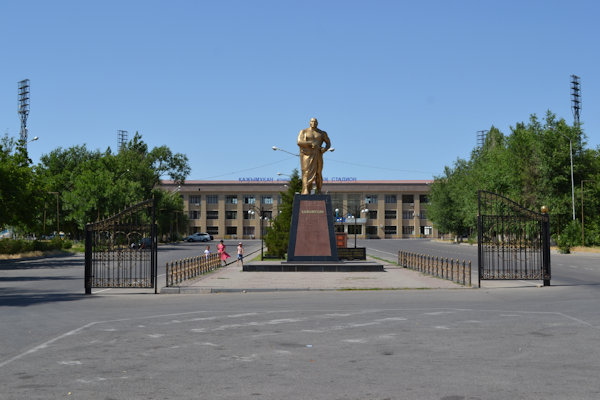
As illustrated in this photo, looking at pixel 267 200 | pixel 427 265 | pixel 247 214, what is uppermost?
pixel 267 200

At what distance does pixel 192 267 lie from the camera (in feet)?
88.0

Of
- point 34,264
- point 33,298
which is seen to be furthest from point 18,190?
point 33,298

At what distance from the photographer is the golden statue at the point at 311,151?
101ft

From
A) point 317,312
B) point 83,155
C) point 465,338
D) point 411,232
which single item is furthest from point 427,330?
point 411,232

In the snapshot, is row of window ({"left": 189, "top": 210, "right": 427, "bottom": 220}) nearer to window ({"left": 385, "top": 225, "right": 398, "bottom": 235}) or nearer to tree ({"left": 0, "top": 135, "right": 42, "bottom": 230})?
window ({"left": 385, "top": 225, "right": 398, "bottom": 235})

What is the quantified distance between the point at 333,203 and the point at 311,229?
105m

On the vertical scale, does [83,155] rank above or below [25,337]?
above

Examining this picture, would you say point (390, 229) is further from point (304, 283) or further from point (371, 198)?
point (304, 283)

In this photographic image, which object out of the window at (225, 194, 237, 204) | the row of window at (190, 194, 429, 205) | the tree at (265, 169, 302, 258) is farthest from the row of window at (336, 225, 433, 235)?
the tree at (265, 169, 302, 258)

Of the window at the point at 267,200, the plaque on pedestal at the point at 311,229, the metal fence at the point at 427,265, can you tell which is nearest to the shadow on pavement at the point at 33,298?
the plaque on pedestal at the point at 311,229

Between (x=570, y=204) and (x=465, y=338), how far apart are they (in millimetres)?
57681

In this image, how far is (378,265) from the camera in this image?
31203 mm

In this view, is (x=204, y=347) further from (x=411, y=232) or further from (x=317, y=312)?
(x=411, y=232)

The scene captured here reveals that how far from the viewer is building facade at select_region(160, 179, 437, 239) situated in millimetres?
135625
